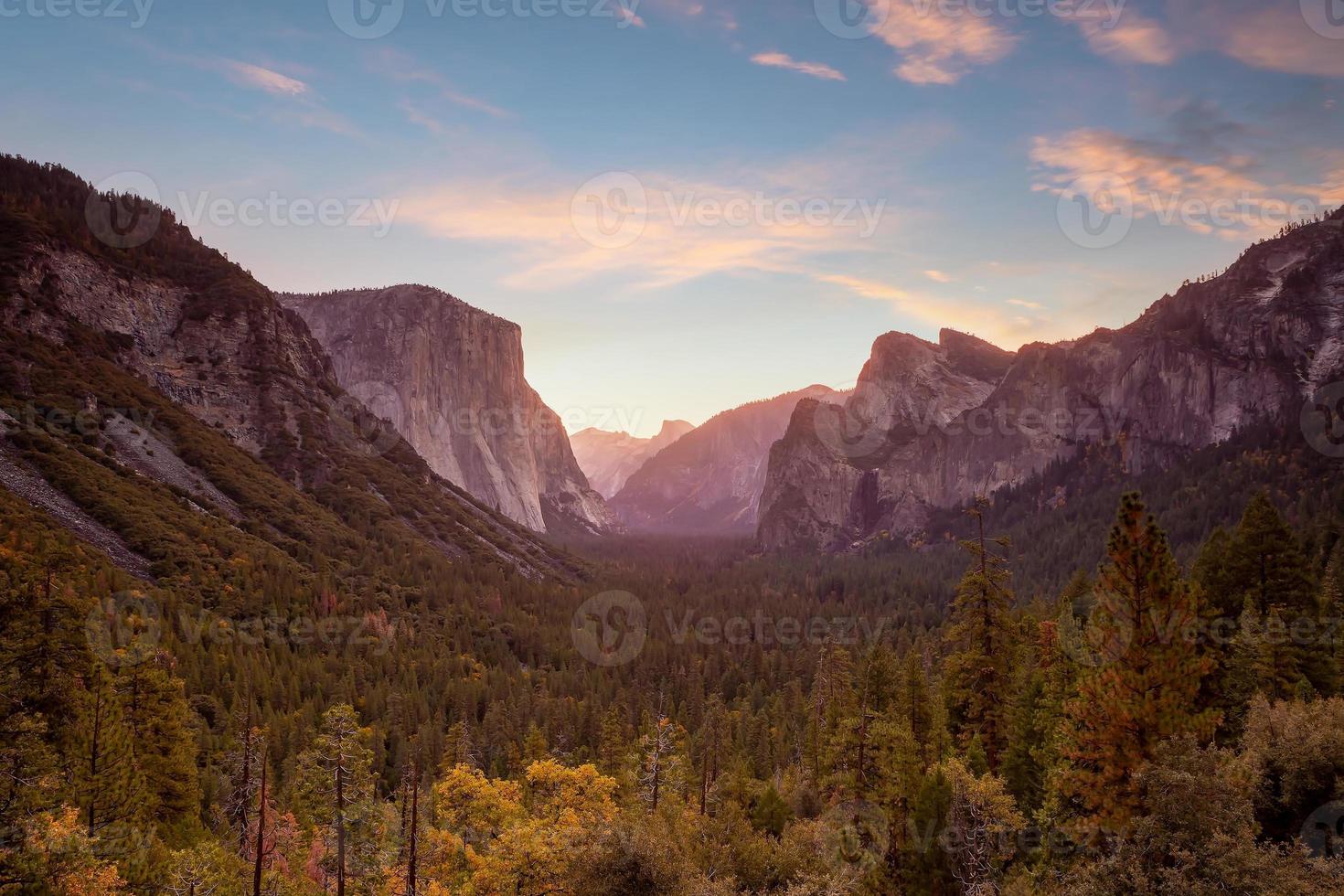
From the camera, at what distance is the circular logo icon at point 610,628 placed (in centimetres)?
11638

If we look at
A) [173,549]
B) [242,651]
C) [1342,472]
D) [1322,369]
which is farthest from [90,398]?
[1322,369]

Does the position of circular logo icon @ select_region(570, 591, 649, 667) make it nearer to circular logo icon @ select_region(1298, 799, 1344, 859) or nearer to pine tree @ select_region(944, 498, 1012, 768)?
pine tree @ select_region(944, 498, 1012, 768)

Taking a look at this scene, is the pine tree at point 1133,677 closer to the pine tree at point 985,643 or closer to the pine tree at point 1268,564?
the pine tree at point 985,643

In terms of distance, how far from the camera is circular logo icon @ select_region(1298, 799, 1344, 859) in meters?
20.2

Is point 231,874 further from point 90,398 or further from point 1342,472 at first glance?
point 1342,472

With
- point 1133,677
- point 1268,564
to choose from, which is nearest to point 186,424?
point 1133,677

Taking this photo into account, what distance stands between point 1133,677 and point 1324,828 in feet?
19.2

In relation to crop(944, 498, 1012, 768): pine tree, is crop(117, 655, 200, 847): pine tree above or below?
below

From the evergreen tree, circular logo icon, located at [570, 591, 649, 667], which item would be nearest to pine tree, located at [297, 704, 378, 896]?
the evergreen tree

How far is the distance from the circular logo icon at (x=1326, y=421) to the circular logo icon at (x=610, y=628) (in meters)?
140

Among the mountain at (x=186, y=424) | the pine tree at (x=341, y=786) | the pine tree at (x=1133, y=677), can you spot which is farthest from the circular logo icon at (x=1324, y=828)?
the mountain at (x=186, y=424)

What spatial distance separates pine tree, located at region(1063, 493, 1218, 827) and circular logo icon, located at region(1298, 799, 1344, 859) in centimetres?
335

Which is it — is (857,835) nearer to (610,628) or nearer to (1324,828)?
(1324,828)

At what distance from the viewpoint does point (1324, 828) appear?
20.9m
